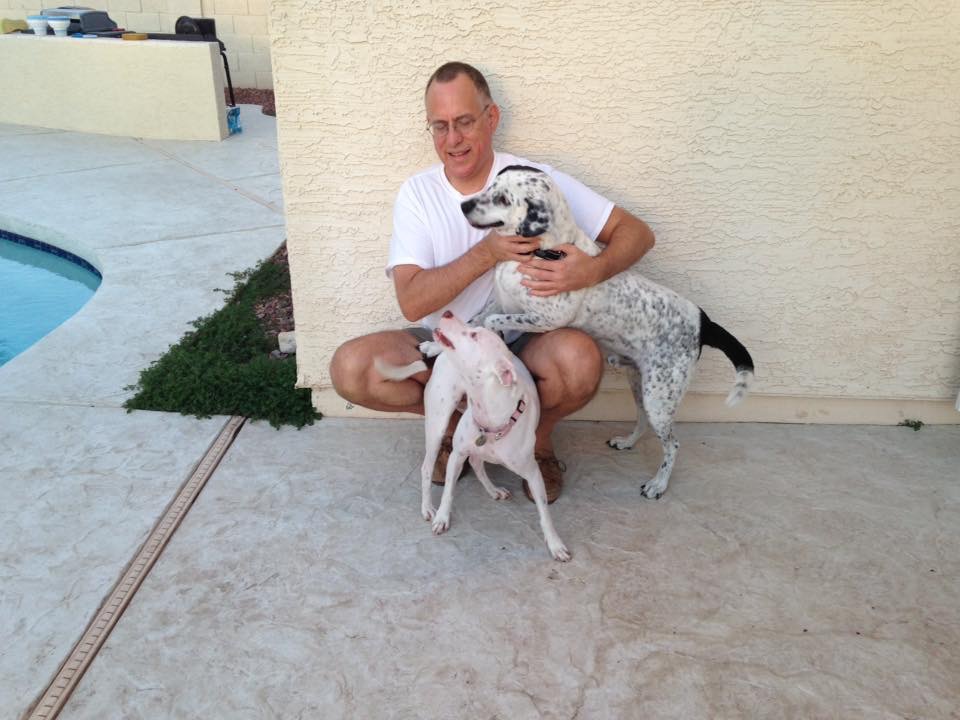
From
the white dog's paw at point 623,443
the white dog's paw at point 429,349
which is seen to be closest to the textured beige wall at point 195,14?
the white dog's paw at point 429,349

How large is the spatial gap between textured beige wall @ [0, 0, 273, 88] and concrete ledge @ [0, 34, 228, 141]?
263cm

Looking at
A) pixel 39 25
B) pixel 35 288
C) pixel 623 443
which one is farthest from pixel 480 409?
pixel 39 25

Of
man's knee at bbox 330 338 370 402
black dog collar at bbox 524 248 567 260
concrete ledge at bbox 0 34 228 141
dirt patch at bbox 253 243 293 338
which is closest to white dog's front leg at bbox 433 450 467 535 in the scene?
man's knee at bbox 330 338 370 402

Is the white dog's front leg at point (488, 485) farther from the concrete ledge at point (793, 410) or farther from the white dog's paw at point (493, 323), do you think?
the concrete ledge at point (793, 410)

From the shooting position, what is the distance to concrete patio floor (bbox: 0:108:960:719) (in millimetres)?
1996

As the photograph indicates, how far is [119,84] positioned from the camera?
7.86 meters

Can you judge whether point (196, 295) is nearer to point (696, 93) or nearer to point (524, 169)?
point (524, 169)

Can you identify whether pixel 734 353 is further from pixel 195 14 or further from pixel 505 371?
pixel 195 14

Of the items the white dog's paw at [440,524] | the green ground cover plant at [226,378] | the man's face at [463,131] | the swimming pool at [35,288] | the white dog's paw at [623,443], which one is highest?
the man's face at [463,131]

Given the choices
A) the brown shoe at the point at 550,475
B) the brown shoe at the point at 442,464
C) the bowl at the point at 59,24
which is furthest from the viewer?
the bowl at the point at 59,24

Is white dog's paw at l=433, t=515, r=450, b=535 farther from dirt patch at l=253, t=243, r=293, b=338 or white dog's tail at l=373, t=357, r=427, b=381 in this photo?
dirt patch at l=253, t=243, r=293, b=338

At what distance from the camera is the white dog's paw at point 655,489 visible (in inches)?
109

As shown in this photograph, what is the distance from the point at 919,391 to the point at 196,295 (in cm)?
356

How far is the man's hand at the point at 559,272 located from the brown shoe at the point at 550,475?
656 millimetres
